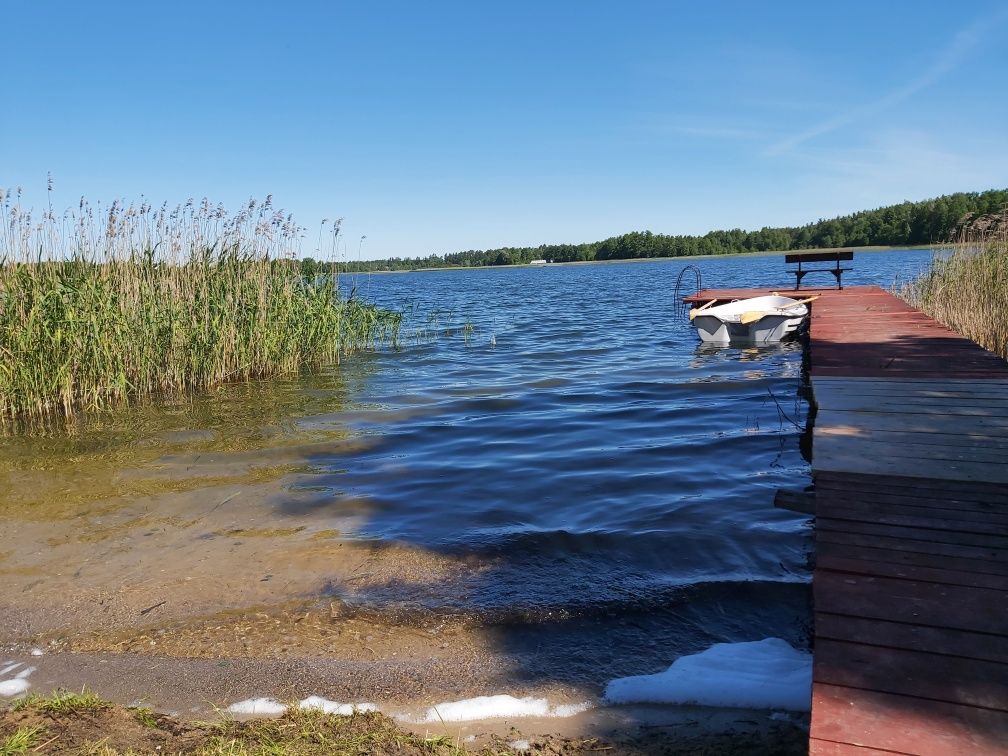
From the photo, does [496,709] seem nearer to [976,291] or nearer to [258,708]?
Answer: [258,708]

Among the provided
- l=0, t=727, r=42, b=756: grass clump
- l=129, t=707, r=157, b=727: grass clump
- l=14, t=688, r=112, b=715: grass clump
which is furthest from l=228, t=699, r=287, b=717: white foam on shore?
l=0, t=727, r=42, b=756: grass clump

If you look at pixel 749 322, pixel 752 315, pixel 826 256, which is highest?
pixel 826 256

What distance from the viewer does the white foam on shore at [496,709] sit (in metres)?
3.03

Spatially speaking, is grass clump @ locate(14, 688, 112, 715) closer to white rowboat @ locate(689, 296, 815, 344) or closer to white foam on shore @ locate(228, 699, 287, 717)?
white foam on shore @ locate(228, 699, 287, 717)

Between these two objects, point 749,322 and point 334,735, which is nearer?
point 334,735

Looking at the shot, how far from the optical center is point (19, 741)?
254cm

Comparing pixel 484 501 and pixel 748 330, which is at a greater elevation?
pixel 748 330

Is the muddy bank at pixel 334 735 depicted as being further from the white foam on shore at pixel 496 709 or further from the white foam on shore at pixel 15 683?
the white foam on shore at pixel 15 683

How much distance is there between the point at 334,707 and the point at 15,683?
5.08 ft

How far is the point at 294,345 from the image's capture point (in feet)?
41.5

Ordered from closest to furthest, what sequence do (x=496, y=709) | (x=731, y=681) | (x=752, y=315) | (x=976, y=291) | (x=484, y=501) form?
(x=496, y=709) < (x=731, y=681) < (x=484, y=501) < (x=976, y=291) < (x=752, y=315)

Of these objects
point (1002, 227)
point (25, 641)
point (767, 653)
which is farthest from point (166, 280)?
point (1002, 227)

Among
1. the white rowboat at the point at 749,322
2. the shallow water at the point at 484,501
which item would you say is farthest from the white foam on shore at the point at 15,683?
the white rowboat at the point at 749,322

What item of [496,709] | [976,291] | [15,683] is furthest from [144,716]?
[976,291]
